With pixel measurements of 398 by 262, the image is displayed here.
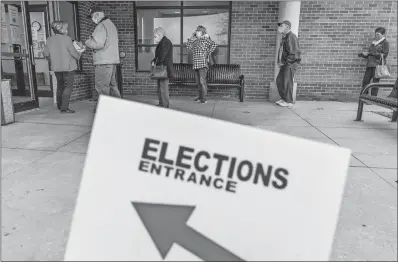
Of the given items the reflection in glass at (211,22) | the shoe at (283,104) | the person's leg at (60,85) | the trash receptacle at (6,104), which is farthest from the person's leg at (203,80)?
the trash receptacle at (6,104)

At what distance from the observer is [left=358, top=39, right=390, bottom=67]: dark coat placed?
248 inches

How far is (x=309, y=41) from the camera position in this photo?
6949mm

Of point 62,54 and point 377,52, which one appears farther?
point 377,52

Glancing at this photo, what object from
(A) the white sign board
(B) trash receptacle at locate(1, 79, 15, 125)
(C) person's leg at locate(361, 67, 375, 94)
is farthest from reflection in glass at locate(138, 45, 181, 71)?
(A) the white sign board

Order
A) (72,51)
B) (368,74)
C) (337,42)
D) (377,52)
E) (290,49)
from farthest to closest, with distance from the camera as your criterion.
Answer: (337,42), (368,74), (377,52), (290,49), (72,51)

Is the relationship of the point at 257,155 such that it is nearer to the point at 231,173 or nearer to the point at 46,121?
the point at 231,173

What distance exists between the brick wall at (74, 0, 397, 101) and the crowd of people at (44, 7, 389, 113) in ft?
1.66

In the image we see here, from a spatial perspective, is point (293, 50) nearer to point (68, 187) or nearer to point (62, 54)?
point (62, 54)

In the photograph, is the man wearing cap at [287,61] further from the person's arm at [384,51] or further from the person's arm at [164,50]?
the person's arm at [164,50]

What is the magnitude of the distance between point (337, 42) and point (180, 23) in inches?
143

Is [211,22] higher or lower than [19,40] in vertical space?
higher

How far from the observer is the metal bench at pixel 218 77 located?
6.91 meters

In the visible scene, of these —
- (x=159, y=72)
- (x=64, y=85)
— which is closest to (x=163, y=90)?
(x=159, y=72)

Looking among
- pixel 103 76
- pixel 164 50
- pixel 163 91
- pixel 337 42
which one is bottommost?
pixel 163 91
